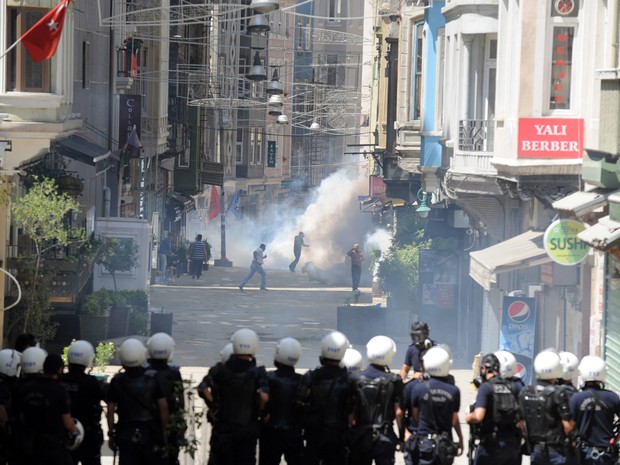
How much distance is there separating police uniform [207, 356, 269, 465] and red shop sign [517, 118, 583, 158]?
8.40m

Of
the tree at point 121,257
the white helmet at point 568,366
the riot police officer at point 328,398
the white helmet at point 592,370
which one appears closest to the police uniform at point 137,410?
the riot police officer at point 328,398

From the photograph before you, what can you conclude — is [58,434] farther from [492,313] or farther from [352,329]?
[352,329]

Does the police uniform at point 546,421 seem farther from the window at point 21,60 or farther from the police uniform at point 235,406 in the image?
the window at point 21,60

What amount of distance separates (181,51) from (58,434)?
45.7 meters

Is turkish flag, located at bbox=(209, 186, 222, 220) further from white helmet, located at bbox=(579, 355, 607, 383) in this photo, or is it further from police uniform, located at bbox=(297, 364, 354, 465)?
white helmet, located at bbox=(579, 355, 607, 383)

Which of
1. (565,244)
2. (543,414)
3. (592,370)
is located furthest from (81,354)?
(565,244)

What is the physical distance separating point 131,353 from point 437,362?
101 inches

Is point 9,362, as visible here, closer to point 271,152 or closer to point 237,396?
point 237,396

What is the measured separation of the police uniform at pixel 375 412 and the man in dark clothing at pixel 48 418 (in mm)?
2393

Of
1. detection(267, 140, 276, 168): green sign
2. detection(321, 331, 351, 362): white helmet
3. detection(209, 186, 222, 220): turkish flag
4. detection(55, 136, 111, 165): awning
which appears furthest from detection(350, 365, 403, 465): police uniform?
detection(267, 140, 276, 168): green sign

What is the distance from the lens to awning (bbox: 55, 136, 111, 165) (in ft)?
87.9

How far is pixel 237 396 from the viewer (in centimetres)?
1383

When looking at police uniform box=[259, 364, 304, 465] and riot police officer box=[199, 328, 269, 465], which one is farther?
police uniform box=[259, 364, 304, 465]

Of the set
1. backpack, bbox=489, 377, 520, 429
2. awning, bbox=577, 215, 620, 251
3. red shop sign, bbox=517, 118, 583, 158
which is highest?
red shop sign, bbox=517, 118, 583, 158
